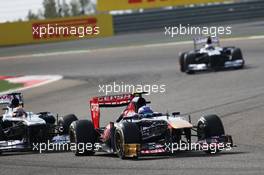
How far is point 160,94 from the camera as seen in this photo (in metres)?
21.7

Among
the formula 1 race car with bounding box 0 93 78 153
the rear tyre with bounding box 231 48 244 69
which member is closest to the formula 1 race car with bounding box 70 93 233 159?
the formula 1 race car with bounding box 0 93 78 153

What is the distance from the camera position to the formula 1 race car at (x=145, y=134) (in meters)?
11.9

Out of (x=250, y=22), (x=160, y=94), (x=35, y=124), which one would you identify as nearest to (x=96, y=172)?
(x=35, y=124)

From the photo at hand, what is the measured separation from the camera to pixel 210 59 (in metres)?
25.6

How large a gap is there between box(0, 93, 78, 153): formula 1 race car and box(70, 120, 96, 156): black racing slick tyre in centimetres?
110

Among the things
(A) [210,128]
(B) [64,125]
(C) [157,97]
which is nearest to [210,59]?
(C) [157,97]

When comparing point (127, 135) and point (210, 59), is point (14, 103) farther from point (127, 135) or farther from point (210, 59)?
point (210, 59)

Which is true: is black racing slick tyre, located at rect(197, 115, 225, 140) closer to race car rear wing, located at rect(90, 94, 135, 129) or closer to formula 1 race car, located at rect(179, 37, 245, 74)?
race car rear wing, located at rect(90, 94, 135, 129)

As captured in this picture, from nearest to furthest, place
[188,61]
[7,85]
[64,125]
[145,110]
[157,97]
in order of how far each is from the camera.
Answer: [145,110]
[64,125]
[157,97]
[7,85]
[188,61]

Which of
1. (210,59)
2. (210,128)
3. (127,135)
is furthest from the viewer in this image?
(210,59)

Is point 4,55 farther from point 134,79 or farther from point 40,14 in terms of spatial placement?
point 134,79

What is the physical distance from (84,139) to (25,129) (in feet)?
4.89

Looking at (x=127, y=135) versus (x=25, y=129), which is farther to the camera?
(x=25, y=129)

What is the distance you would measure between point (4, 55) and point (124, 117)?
2198 cm
